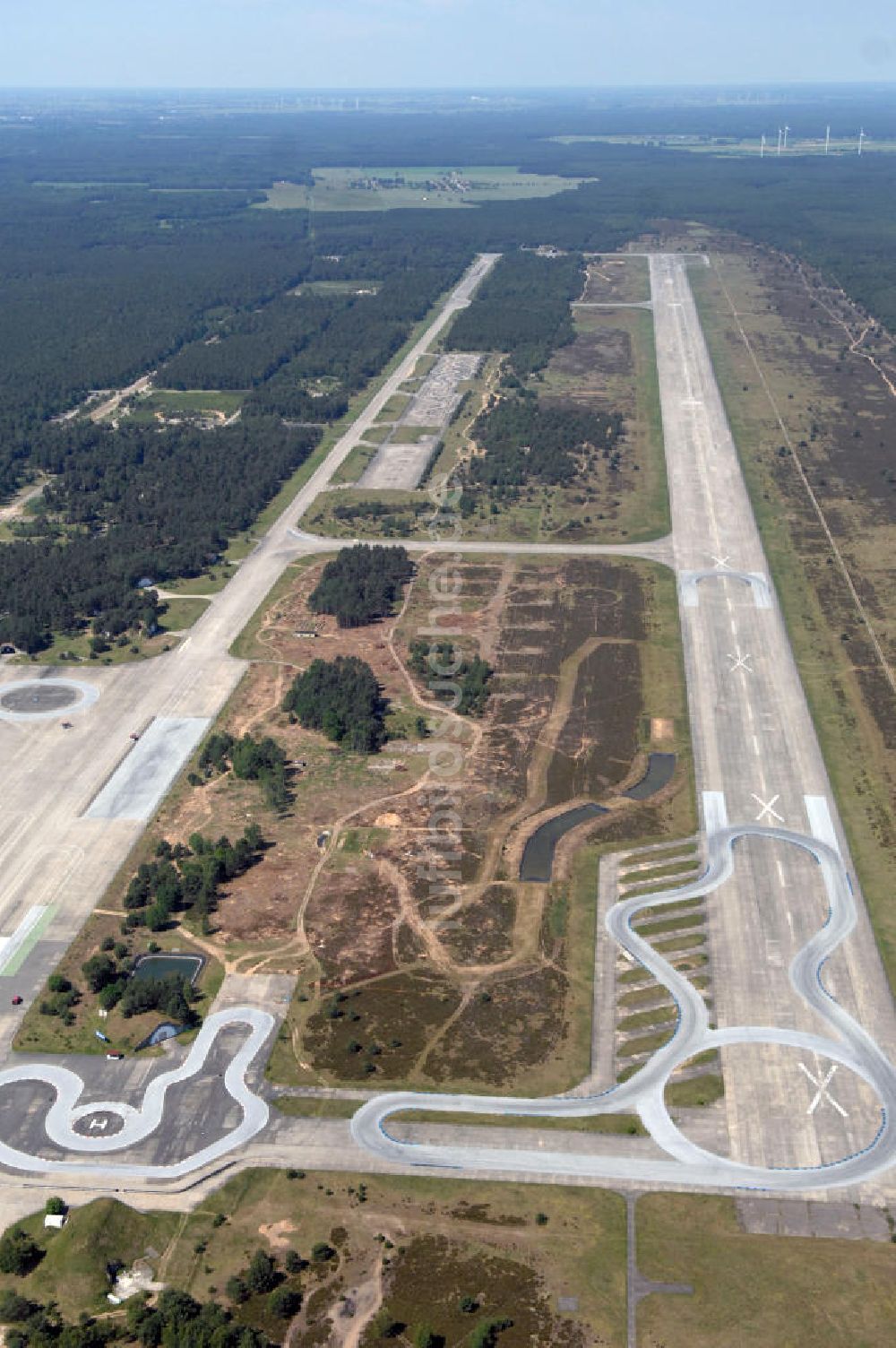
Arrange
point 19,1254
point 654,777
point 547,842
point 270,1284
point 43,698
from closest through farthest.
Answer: point 270,1284, point 19,1254, point 547,842, point 654,777, point 43,698

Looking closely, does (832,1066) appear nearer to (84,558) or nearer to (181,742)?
(181,742)

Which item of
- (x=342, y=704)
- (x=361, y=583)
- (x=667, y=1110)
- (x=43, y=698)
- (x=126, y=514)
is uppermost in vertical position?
(x=126, y=514)

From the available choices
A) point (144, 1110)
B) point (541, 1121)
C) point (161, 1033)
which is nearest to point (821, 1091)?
point (541, 1121)

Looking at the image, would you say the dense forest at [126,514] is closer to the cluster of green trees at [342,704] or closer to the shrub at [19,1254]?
the cluster of green trees at [342,704]

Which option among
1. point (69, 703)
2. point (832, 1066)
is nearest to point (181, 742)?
point (69, 703)

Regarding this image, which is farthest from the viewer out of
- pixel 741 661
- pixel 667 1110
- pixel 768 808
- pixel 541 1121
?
pixel 741 661

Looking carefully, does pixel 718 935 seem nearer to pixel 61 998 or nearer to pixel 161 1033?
pixel 161 1033

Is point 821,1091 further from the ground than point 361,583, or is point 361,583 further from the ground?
point 361,583

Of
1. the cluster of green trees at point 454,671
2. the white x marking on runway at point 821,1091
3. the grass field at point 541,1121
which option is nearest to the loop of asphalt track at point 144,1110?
the grass field at point 541,1121
